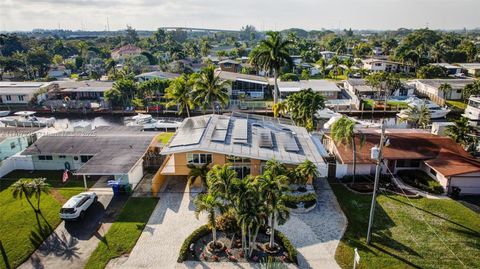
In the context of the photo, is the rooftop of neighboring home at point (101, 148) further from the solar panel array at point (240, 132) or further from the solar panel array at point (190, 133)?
the solar panel array at point (240, 132)

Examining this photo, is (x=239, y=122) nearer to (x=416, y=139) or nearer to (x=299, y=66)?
(x=416, y=139)

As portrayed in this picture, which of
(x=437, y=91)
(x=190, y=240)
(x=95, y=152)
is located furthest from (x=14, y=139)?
(x=437, y=91)

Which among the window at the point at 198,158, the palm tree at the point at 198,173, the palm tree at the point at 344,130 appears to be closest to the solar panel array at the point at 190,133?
the window at the point at 198,158

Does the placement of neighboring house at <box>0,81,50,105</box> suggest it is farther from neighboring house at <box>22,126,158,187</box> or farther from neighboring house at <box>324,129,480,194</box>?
neighboring house at <box>324,129,480,194</box>

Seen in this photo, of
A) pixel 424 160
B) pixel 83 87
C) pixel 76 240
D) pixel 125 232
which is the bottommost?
pixel 76 240

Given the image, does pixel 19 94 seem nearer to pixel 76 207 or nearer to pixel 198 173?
pixel 76 207

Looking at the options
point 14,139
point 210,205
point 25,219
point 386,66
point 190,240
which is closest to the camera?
point 210,205

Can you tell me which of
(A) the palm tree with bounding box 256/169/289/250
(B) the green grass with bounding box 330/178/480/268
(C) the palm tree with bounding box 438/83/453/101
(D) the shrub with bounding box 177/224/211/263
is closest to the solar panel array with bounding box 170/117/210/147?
(D) the shrub with bounding box 177/224/211/263
